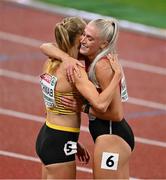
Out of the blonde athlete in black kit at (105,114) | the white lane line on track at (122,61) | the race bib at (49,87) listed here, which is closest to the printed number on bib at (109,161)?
the blonde athlete in black kit at (105,114)

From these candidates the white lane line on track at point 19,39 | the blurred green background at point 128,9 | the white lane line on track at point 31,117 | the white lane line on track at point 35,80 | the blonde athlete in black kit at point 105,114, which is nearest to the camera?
the blonde athlete in black kit at point 105,114

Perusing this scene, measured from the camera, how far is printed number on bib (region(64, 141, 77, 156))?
21.6ft

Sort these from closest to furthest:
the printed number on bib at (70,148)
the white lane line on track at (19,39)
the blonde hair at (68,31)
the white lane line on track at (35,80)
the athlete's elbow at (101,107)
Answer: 1. the athlete's elbow at (101,107)
2. the blonde hair at (68,31)
3. the printed number on bib at (70,148)
4. the white lane line on track at (35,80)
5. the white lane line on track at (19,39)

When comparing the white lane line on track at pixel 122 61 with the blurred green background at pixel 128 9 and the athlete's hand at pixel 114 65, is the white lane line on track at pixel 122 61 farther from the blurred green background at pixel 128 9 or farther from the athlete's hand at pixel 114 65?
the athlete's hand at pixel 114 65

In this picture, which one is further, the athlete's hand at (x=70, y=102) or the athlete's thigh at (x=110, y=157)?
Answer: the athlete's hand at (x=70, y=102)

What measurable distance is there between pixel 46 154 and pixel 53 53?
95 centimetres

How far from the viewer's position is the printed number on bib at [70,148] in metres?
6.57

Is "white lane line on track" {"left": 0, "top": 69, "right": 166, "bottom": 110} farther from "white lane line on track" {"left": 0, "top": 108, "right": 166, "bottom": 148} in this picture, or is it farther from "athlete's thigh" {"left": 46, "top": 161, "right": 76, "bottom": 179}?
"athlete's thigh" {"left": 46, "top": 161, "right": 76, "bottom": 179}

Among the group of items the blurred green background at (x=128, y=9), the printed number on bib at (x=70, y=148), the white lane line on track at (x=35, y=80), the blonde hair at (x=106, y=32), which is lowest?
the white lane line on track at (x=35, y=80)

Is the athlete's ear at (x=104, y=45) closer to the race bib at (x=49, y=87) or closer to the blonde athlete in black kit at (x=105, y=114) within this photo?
the blonde athlete in black kit at (x=105, y=114)

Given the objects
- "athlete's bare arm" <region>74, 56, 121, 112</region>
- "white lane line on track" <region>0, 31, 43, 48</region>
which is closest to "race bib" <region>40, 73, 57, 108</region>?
"athlete's bare arm" <region>74, 56, 121, 112</region>

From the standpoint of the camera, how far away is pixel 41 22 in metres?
13.8

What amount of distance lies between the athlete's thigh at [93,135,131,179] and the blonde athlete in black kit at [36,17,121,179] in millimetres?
291

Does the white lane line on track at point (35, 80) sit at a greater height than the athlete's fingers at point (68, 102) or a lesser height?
lesser
